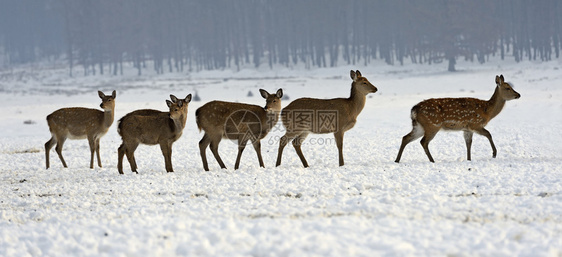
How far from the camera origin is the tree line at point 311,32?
7562 centimetres

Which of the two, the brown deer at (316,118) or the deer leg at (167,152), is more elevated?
the brown deer at (316,118)

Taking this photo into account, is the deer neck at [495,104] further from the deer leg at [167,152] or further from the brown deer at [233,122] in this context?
the deer leg at [167,152]

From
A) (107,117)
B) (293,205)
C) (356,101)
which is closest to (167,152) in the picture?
(107,117)

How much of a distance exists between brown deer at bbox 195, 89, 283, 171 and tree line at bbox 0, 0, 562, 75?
2221 inches

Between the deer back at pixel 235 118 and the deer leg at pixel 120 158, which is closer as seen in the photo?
the deer leg at pixel 120 158

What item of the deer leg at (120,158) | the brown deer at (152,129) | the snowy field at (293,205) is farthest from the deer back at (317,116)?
the deer leg at (120,158)

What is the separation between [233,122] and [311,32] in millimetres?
77929

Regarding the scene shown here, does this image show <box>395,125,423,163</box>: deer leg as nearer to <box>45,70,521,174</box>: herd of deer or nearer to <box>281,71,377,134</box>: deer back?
<box>45,70,521,174</box>: herd of deer

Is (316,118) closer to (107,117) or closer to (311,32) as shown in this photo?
(107,117)

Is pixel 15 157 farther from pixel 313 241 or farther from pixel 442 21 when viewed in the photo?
pixel 442 21

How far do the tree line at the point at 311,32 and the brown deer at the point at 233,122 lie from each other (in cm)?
5642

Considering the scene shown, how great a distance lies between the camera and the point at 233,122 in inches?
477

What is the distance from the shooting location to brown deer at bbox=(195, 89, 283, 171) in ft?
39.7

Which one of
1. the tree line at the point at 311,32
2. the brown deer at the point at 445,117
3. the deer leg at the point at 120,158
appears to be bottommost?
the deer leg at the point at 120,158
